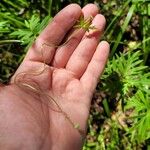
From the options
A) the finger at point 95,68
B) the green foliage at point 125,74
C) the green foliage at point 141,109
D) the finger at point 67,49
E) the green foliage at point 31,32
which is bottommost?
the green foliage at point 141,109

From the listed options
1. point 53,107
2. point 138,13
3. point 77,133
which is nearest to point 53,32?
point 53,107

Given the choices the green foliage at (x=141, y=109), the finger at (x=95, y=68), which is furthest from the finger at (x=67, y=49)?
the green foliage at (x=141, y=109)

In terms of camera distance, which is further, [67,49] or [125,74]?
[125,74]

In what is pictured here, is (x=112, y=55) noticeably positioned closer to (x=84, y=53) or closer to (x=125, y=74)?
(x=125, y=74)

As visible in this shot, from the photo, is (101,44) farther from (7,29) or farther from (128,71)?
(7,29)

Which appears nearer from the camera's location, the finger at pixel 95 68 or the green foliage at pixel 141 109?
the finger at pixel 95 68

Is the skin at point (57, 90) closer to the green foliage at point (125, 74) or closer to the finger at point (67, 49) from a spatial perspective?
the finger at point (67, 49)

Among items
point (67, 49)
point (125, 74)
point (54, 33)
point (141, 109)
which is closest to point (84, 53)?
point (67, 49)
